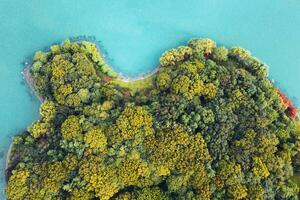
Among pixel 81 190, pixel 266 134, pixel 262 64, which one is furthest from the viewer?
pixel 262 64

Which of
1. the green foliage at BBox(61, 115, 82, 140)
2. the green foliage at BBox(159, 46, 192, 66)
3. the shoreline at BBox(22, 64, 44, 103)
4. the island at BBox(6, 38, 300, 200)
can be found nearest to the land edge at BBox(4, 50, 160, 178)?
the shoreline at BBox(22, 64, 44, 103)

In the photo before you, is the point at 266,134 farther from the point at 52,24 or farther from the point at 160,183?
the point at 52,24

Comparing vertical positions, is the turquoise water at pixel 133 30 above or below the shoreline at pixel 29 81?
above

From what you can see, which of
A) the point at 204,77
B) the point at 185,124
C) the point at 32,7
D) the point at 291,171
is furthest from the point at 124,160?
the point at 32,7

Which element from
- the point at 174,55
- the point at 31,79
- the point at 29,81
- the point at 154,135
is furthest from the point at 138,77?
the point at 29,81

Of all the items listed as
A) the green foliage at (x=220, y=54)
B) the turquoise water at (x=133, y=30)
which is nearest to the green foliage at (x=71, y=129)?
the turquoise water at (x=133, y=30)

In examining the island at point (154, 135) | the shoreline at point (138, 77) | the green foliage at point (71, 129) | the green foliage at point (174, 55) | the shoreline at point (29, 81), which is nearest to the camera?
the island at point (154, 135)

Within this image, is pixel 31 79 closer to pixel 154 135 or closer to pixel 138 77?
pixel 138 77

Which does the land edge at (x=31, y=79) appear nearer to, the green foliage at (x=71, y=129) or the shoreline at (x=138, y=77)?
the shoreline at (x=138, y=77)
